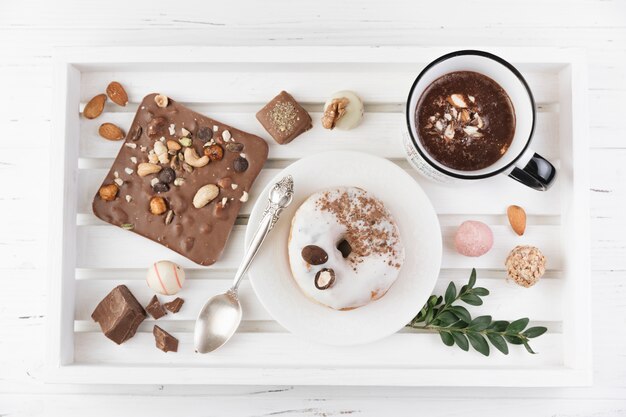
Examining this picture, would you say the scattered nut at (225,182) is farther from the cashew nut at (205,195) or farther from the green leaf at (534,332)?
the green leaf at (534,332)

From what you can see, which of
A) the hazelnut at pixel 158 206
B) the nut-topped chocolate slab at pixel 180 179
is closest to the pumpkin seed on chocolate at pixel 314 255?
the nut-topped chocolate slab at pixel 180 179

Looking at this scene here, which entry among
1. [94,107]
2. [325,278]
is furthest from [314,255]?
[94,107]

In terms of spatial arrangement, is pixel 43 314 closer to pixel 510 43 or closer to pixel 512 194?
pixel 512 194

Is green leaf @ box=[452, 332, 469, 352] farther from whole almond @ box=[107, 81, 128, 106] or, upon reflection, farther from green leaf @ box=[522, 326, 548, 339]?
whole almond @ box=[107, 81, 128, 106]

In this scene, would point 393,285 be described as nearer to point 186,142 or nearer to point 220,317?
point 220,317

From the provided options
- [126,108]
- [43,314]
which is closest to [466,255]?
[126,108]
